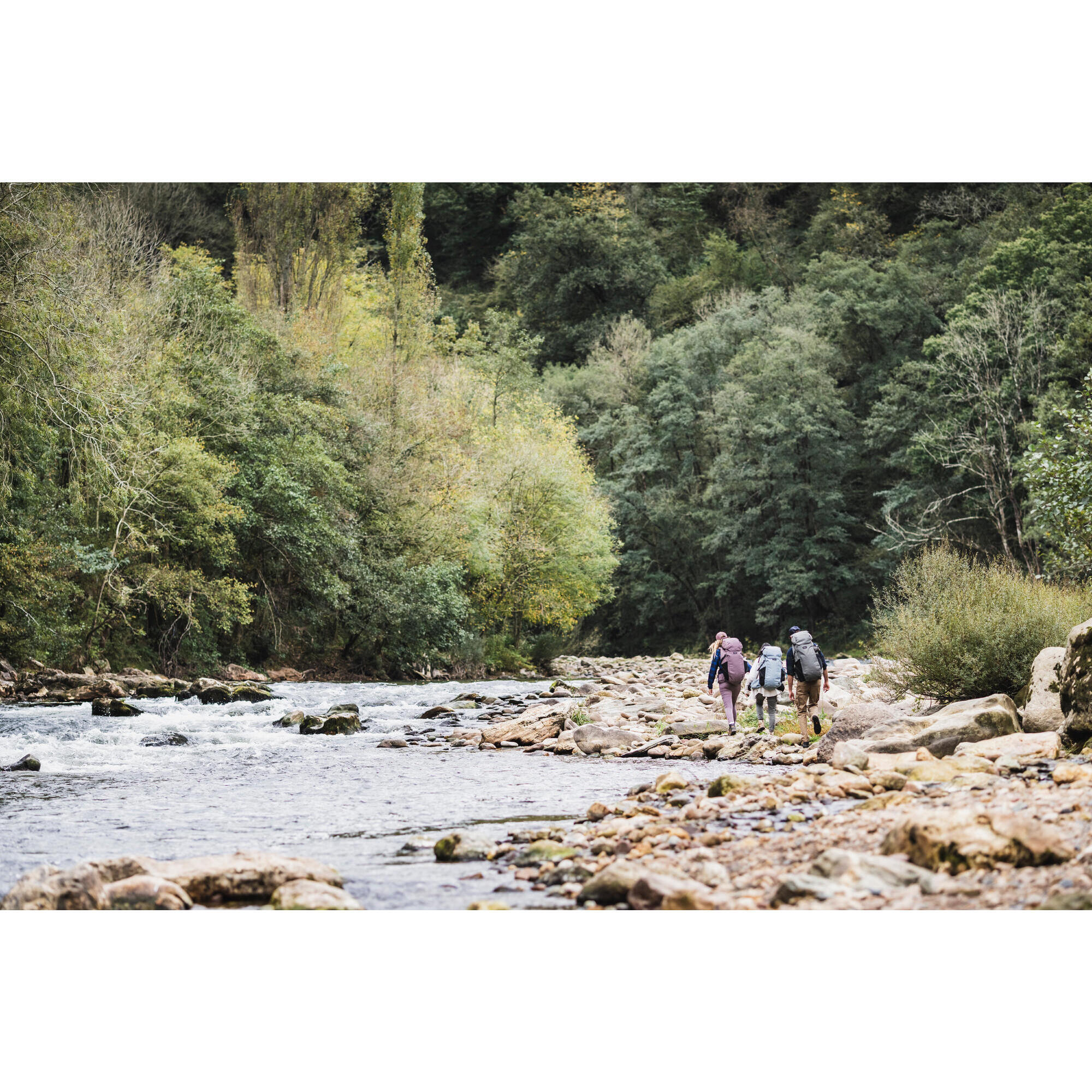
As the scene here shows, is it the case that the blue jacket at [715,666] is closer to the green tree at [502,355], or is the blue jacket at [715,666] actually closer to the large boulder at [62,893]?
the large boulder at [62,893]

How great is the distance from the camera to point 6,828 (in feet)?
22.4

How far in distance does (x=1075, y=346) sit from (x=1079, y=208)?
2.59 metres

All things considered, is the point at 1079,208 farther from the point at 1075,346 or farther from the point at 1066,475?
the point at 1066,475

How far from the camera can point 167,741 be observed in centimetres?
1119

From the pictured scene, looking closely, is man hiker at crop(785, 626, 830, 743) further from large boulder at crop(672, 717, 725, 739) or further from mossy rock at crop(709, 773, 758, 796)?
mossy rock at crop(709, 773, 758, 796)

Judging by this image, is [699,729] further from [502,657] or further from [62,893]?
[502,657]

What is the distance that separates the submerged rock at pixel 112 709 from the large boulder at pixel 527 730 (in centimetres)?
462

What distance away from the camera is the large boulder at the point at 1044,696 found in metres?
8.15

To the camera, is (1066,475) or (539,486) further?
(539,486)

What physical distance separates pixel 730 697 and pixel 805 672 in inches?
35.7

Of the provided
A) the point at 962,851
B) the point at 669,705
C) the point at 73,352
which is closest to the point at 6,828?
the point at 73,352

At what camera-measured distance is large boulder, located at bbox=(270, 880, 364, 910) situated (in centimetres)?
488

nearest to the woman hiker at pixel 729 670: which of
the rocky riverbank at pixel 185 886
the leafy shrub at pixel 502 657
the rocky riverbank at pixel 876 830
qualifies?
the rocky riverbank at pixel 876 830

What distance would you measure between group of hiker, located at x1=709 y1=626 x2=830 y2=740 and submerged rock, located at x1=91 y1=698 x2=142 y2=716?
750 centimetres
